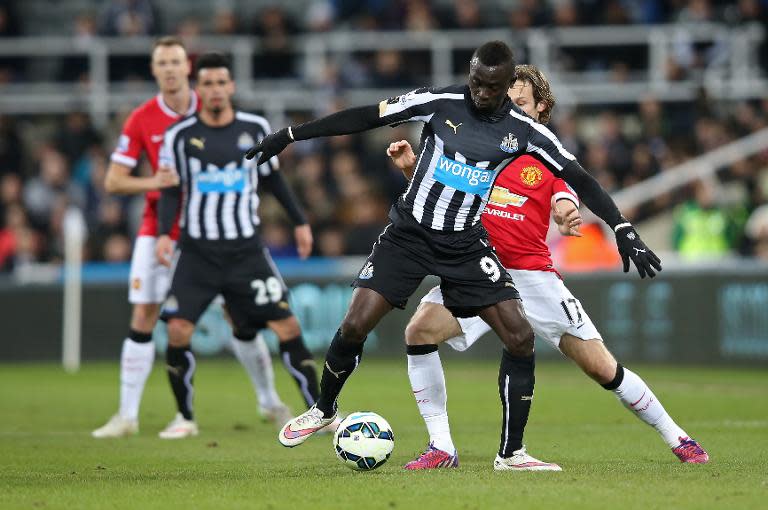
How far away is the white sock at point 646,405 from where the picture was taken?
826 cm

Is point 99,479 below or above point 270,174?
below

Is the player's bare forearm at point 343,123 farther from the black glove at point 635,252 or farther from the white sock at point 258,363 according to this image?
the white sock at point 258,363

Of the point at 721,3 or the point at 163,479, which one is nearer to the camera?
the point at 163,479

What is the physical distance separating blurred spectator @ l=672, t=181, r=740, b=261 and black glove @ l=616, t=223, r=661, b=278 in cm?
1072

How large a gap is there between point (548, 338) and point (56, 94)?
14.4 m

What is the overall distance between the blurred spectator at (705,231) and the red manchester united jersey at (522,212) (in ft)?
32.8

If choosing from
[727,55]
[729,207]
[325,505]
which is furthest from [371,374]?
[325,505]

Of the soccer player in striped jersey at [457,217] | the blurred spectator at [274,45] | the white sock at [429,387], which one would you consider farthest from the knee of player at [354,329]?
the blurred spectator at [274,45]

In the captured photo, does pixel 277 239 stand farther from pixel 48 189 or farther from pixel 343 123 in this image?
pixel 343 123

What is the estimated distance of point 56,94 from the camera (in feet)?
70.0

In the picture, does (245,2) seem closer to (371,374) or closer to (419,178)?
(371,374)

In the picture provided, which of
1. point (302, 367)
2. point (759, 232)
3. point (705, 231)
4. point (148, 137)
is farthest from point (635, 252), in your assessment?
point (705, 231)

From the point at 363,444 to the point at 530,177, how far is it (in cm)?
188

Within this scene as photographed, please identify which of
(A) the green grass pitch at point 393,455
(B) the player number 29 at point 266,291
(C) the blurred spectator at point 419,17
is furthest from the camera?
(C) the blurred spectator at point 419,17
